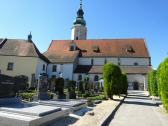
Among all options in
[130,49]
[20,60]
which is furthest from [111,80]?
[130,49]

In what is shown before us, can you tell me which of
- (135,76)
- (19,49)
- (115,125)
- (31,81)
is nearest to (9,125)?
(115,125)

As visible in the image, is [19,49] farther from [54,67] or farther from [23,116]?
[23,116]

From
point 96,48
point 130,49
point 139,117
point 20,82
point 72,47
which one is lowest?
point 139,117

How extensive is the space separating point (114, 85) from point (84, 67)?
30964 millimetres

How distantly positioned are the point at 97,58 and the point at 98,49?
10.1 ft

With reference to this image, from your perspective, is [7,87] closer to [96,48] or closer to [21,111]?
[21,111]

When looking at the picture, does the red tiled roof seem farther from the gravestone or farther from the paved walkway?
the gravestone

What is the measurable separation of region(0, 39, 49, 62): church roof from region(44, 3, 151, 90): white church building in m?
9.54

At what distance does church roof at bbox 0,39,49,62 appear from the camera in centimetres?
3947

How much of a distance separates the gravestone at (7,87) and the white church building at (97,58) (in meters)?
36.3

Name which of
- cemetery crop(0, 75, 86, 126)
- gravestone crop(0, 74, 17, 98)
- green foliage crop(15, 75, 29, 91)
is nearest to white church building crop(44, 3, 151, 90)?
green foliage crop(15, 75, 29, 91)

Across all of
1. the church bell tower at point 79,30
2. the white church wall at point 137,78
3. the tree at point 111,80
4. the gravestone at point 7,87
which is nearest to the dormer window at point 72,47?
the church bell tower at point 79,30

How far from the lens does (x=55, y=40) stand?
58188mm

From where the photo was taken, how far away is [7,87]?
10438mm
